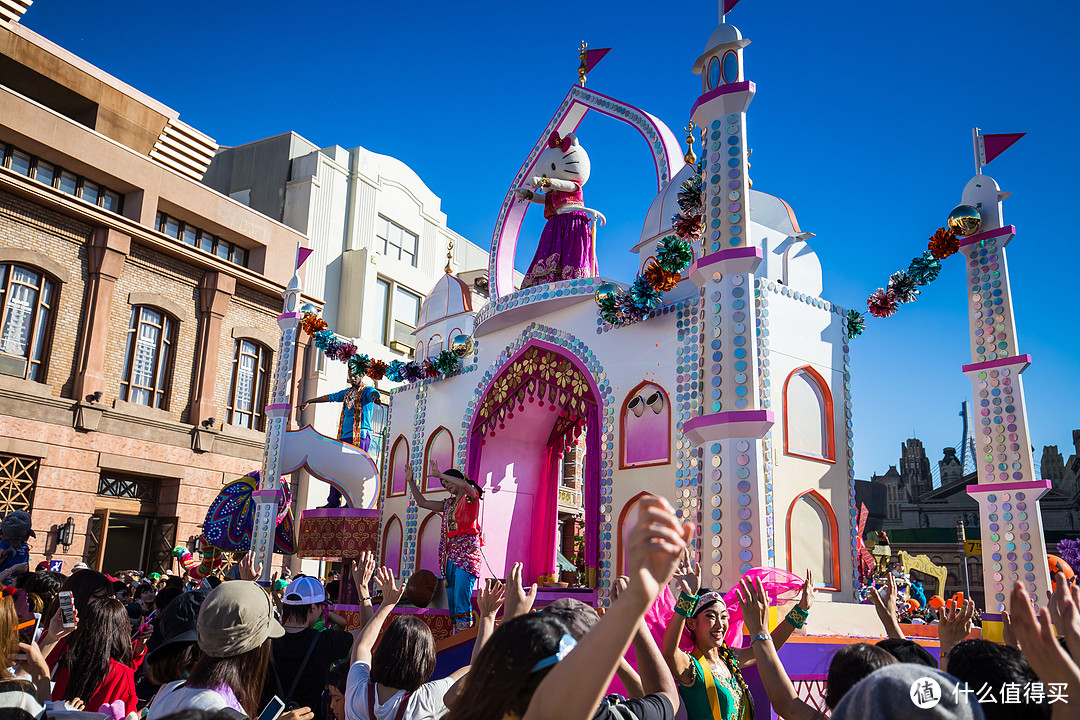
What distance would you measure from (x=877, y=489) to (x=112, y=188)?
32532 mm

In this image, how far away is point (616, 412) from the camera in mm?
10992

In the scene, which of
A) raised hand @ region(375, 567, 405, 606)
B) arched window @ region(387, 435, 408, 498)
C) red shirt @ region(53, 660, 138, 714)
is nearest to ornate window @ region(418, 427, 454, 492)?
arched window @ region(387, 435, 408, 498)

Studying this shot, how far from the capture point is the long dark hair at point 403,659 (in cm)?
300

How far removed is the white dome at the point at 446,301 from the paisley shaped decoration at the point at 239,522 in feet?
13.6

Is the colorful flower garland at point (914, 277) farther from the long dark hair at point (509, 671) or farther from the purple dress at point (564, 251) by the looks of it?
the long dark hair at point (509, 671)

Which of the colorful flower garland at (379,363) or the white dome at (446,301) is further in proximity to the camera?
the white dome at (446,301)

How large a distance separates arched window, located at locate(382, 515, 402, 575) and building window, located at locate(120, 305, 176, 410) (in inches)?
294

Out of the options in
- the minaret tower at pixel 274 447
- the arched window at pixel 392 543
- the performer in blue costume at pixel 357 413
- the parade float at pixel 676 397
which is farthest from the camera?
the performer in blue costume at pixel 357 413

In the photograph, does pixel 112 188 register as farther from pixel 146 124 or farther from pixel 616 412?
pixel 616 412

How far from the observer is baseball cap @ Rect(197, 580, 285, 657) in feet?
8.44

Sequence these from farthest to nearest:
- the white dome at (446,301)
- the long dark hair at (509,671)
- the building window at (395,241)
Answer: the building window at (395,241), the white dome at (446,301), the long dark hair at (509,671)

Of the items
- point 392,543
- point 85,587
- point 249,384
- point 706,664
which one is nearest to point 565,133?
point 392,543

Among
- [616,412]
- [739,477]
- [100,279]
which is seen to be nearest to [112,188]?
[100,279]

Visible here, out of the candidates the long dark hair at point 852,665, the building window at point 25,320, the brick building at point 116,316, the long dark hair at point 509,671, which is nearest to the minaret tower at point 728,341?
the long dark hair at point 852,665
